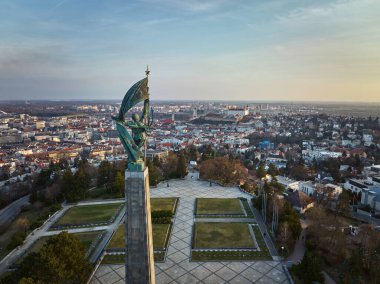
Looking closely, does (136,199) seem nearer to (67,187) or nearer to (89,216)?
(89,216)

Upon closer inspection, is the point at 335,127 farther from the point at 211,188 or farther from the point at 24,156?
the point at 24,156

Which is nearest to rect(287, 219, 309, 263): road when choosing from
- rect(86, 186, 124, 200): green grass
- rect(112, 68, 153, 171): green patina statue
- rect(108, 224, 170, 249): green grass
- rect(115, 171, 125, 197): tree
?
rect(108, 224, 170, 249): green grass

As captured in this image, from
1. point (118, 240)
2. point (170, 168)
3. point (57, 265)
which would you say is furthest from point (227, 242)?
point (170, 168)

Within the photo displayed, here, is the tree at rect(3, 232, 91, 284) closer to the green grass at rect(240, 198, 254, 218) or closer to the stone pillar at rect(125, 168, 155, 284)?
the stone pillar at rect(125, 168, 155, 284)

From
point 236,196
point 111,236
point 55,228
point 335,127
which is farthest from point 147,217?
point 335,127

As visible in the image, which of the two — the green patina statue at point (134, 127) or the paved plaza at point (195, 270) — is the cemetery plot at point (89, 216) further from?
the green patina statue at point (134, 127)
